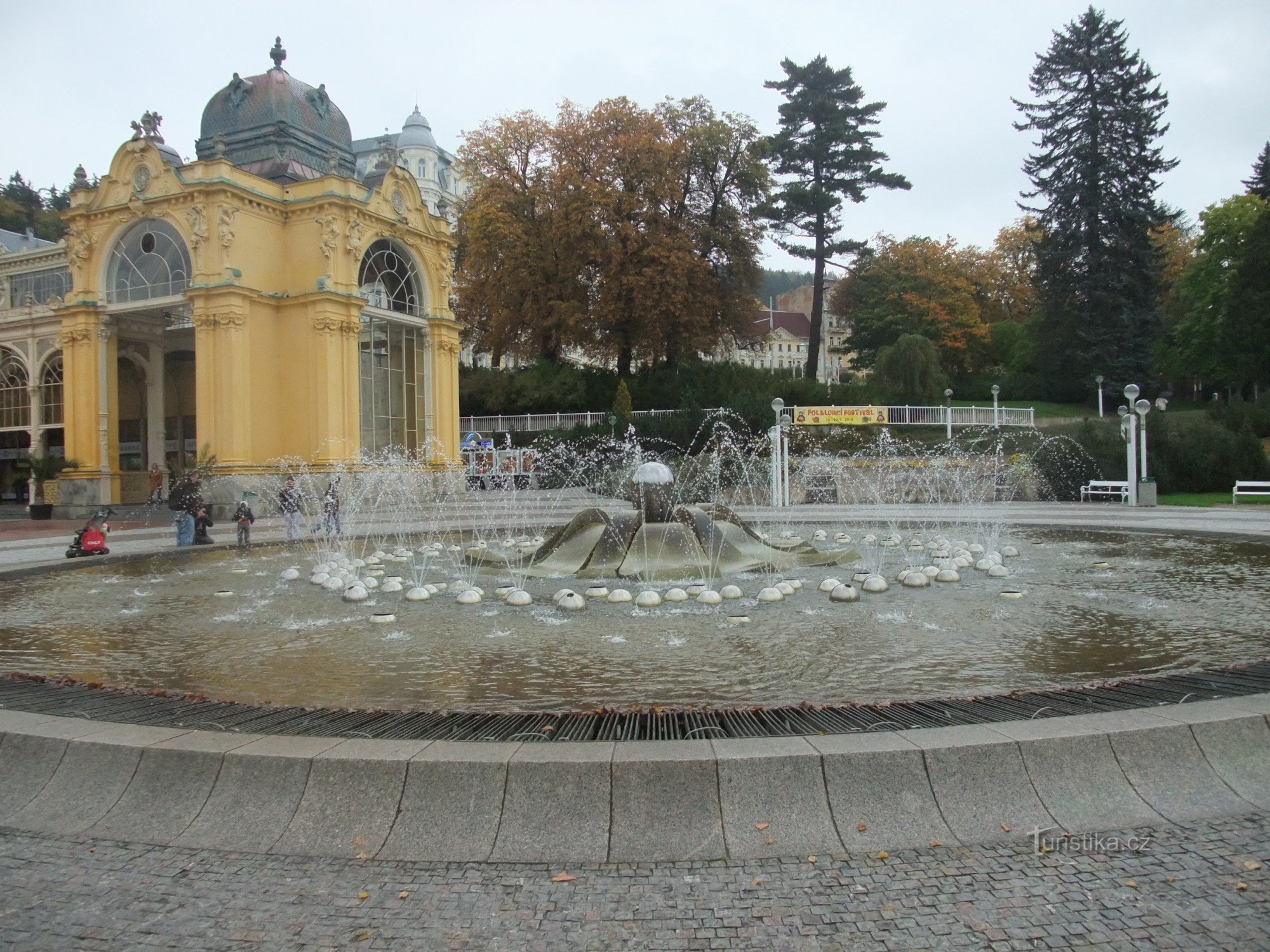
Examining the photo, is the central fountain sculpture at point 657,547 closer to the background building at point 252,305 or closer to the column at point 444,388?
the background building at point 252,305

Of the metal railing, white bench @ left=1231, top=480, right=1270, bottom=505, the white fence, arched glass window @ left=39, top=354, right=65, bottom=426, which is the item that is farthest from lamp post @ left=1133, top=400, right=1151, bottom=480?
arched glass window @ left=39, top=354, right=65, bottom=426

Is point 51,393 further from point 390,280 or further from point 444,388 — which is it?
point 444,388

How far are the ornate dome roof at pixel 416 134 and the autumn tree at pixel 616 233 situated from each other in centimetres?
5799

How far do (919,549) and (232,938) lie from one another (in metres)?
12.8

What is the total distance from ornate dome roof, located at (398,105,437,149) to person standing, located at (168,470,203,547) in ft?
295

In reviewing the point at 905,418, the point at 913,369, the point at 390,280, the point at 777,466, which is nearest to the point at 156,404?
the point at 390,280

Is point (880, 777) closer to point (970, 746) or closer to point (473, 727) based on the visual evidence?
point (970, 746)

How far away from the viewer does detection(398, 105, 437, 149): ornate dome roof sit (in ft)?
325

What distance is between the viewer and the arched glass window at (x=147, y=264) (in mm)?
29547

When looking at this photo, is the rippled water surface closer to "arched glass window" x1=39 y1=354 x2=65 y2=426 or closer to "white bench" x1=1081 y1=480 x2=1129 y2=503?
"white bench" x1=1081 y1=480 x2=1129 y2=503

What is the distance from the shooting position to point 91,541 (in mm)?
15164

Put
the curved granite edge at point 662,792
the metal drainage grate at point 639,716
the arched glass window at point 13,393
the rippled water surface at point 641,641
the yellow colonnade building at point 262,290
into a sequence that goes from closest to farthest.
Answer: the curved granite edge at point 662,792, the metal drainage grate at point 639,716, the rippled water surface at point 641,641, the yellow colonnade building at point 262,290, the arched glass window at point 13,393

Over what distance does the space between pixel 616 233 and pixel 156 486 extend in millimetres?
22800

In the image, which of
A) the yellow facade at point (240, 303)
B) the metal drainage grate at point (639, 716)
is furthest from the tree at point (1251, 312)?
the metal drainage grate at point (639, 716)
